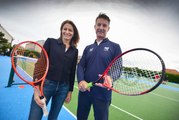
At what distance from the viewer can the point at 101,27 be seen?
2.20 m

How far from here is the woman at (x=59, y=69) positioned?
205 centimetres

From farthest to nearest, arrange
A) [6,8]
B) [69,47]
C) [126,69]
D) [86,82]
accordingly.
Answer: [6,8]
[126,69]
[69,47]
[86,82]

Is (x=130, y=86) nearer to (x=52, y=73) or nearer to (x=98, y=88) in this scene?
(x=98, y=88)

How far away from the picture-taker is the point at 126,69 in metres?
2.43

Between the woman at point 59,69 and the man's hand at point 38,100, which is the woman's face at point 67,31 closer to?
the woman at point 59,69

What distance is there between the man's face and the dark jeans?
2.88 ft

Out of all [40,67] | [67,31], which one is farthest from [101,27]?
[40,67]

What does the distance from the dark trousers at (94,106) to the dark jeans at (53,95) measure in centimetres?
27

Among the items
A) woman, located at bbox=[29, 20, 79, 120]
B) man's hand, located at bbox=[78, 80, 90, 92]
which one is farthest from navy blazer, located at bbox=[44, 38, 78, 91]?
man's hand, located at bbox=[78, 80, 90, 92]

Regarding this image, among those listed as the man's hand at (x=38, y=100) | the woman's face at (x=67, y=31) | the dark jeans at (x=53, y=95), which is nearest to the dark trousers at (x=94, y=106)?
the dark jeans at (x=53, y=95)

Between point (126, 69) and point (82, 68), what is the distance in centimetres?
71

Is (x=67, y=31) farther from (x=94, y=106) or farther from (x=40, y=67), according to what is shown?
(x=94, y=106)

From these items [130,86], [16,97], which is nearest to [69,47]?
[130,86]

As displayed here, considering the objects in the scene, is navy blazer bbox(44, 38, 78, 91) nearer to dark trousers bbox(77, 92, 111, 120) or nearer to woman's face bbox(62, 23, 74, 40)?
woman's face bbox(62, 23, 74, 40)
